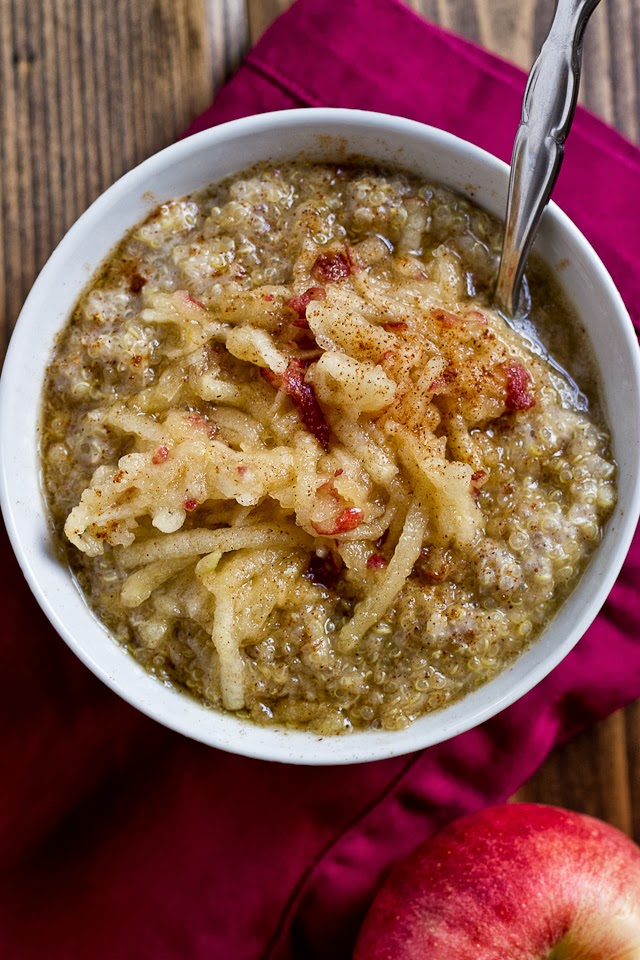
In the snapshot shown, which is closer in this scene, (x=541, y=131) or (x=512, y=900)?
(x=541, y=131)

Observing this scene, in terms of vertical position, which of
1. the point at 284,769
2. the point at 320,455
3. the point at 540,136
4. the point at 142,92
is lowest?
the point at 284,769

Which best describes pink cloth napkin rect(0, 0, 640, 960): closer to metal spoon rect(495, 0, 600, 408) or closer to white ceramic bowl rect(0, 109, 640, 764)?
white ceramic bowl rect(0, 109, 640, 764)

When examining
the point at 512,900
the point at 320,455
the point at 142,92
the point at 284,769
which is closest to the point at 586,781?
the point at 512,900

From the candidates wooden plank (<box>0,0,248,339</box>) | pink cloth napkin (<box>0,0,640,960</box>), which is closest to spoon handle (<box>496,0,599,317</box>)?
pink cloth napkin (<box>0,0,640,960</box>)

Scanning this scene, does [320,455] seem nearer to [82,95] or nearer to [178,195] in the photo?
[178,195]

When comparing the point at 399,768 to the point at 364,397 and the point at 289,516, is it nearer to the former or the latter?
the point at 289,516
